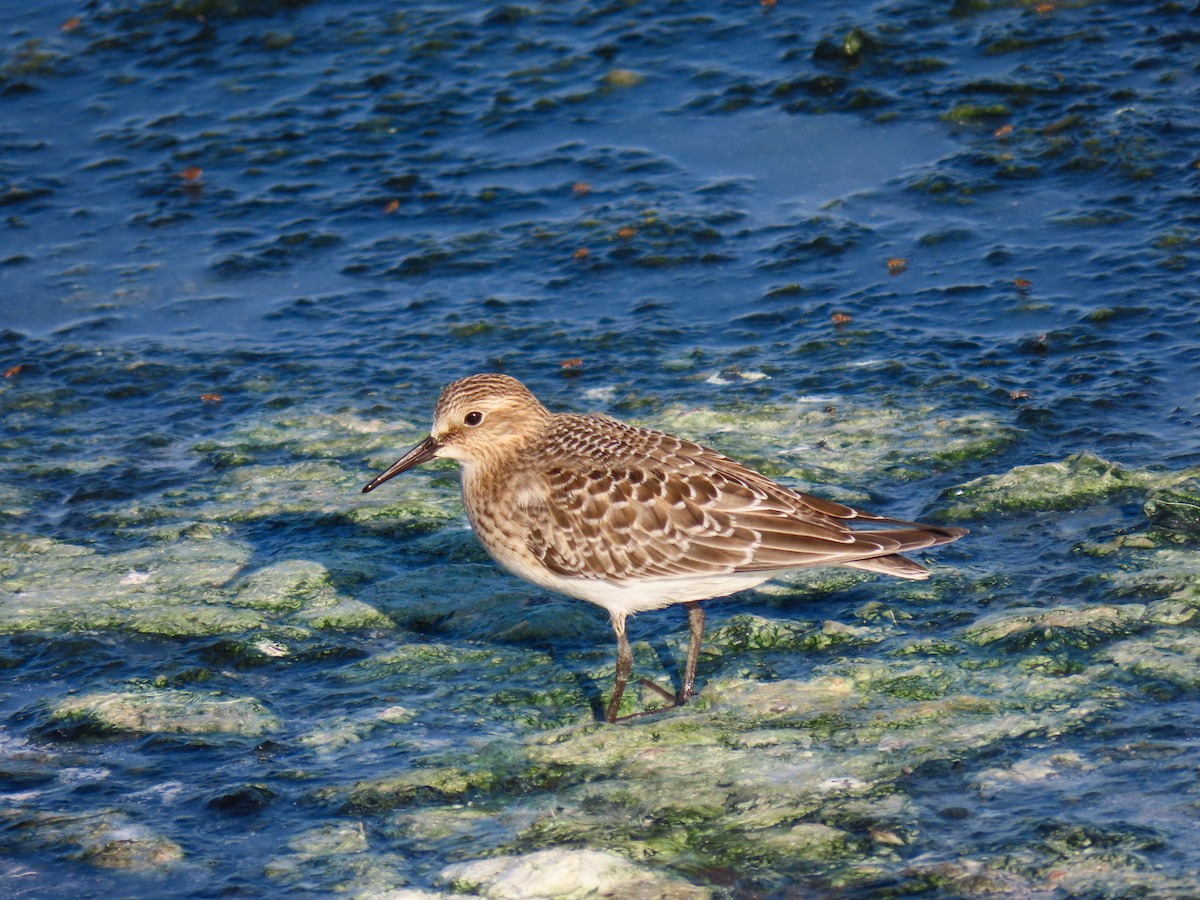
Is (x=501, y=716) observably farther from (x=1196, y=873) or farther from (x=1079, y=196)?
(x=1079, y=196)

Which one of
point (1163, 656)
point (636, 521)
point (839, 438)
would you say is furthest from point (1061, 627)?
point (839, 438)

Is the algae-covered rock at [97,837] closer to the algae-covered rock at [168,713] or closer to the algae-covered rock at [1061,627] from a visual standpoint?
the algae-covered rock at [168,713]

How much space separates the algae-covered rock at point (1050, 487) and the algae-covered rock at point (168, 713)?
3486 millimetres

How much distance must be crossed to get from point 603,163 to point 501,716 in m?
6.45

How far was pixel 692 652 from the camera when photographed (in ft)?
20.9

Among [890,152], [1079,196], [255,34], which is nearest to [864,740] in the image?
[1079,196]

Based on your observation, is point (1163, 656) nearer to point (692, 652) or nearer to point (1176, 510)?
point (1176, 510)

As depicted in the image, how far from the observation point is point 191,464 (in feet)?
29.5

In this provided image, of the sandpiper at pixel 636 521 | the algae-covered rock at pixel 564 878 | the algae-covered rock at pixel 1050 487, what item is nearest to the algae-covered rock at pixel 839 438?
the algae-covered rock at pixel 1050 487

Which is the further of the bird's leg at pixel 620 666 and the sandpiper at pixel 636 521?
the bird's leg at pixel 620 666

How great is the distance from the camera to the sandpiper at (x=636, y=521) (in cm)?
612

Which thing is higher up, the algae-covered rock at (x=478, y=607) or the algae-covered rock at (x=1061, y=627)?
the algae-covered rock at (x=1061, y=627)

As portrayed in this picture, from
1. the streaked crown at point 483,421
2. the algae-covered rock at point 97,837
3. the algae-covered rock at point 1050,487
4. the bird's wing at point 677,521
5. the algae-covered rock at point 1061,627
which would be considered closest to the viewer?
Answer: the algae-covered rock at point 97,837

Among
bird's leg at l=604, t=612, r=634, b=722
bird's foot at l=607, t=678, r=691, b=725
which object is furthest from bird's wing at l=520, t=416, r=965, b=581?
bird's foot at l=607, t=678, r=691, b=725
